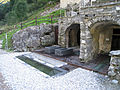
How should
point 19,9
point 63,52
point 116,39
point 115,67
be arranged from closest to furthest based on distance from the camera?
1. point 115,67
2. point 63,52
3. point 116,39
4. point 19,9

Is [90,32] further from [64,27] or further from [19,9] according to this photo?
[19,9]

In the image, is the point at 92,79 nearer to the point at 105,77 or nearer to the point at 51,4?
the point at 105,77

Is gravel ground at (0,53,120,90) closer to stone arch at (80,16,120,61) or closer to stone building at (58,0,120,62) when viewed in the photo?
stone arch at (80,16,120,61)

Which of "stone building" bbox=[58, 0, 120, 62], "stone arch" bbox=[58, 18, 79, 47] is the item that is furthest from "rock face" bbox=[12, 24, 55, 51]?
"stone building" bbox=[58, 0, 120, 62]

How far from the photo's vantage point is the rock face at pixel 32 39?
1112 centimetres

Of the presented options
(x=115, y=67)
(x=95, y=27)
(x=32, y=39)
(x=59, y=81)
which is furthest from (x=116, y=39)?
(x=32, y=39)

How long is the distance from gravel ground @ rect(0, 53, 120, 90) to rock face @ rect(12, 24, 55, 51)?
217 inches

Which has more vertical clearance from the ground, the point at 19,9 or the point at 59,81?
the point at 19,9

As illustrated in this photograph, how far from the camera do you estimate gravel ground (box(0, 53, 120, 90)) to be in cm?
424

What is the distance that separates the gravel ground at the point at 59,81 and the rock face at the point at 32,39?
550 cm

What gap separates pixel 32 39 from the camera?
11172 mm

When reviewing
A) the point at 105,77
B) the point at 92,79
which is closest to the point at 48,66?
the point at 92,79

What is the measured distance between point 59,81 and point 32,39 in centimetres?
741

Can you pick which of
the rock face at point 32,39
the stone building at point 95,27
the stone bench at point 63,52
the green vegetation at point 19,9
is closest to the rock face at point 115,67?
the stone building at point 95,27
